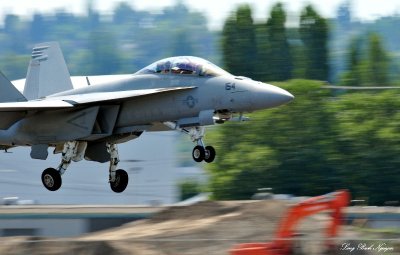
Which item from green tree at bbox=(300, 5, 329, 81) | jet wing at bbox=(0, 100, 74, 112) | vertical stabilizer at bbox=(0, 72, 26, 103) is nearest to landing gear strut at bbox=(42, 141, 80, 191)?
jet wing at bbox=(0, 100, 74, 112)

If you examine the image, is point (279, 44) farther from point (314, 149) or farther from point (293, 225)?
point (293, 225)

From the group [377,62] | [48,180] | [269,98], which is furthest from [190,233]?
[377,62]

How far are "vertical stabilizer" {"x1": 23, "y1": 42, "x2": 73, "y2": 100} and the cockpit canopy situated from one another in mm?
4408

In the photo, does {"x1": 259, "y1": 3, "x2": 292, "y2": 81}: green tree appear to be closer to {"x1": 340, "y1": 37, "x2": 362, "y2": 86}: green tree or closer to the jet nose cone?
{"x1": 340, "y1": 37, "x2": 362, "y2": 86}: green tree

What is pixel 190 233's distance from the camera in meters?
28.6

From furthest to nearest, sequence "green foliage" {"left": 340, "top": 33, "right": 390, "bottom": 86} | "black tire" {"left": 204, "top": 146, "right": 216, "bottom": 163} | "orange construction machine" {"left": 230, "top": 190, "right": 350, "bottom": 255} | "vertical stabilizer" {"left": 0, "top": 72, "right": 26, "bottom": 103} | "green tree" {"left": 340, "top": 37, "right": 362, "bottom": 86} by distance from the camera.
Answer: "green tree" {"left": 340, "top": 37, "right": 362, "bottom": 86} < "green foliage" {"left": 340, "top": 33, "right": 390, "bottom": 86} < "vertical stabilizer" {"left": 0, "top": 72, "right": 26, "bottom": 103} < "black tire" {"left": 204, "top": 146, "right": 216, "bottom": 163} < "orange construction machine" {"left": 230, "top": 190, "right": 350, "bottom": 255}

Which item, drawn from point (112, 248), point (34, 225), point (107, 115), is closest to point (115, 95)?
point (107, 115)

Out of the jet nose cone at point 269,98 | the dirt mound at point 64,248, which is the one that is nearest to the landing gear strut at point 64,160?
the dirt mound at point 64,248

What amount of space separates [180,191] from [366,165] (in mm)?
13152

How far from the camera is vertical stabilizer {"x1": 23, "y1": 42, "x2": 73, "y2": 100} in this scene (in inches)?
1183

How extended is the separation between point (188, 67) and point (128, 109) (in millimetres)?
1756

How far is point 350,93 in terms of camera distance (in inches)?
3007

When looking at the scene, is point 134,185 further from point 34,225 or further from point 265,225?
point 265,225

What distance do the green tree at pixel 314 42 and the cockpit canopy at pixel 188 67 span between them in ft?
213
